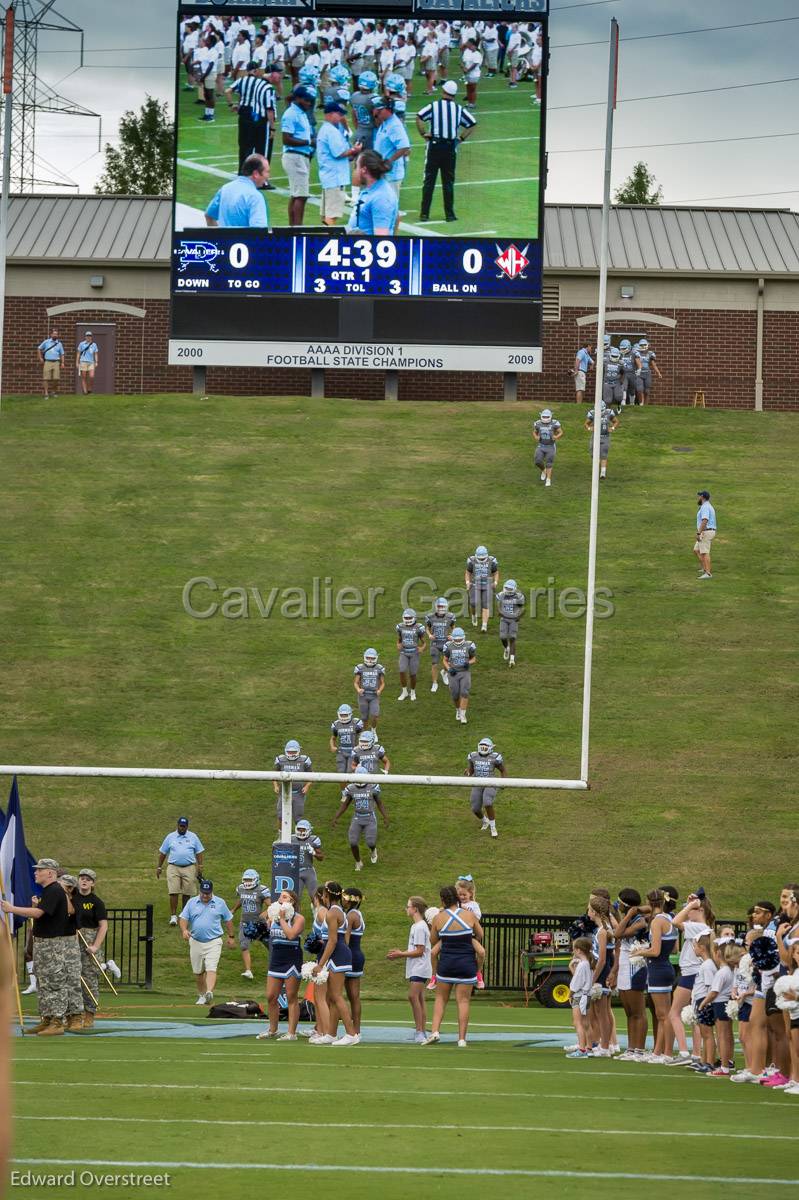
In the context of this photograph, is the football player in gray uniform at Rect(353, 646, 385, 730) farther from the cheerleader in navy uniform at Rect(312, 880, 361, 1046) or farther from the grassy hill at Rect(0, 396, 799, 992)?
the cheerleader in navy uniform at Rect(312, 880, 361, 1046)

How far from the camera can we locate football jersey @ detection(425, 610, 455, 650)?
2480 centimetres

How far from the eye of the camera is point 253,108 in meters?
34.2

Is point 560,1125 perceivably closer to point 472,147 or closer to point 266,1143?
point 266,1143

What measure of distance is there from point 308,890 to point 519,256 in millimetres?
18450

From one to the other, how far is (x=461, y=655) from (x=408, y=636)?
938 mm

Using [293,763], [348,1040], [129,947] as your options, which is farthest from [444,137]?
[348,1040]

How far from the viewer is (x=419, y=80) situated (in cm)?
3422

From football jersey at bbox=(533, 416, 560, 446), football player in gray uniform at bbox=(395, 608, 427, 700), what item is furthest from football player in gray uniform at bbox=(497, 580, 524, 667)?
football jersey at bbox=(533, 416, 560, 446)

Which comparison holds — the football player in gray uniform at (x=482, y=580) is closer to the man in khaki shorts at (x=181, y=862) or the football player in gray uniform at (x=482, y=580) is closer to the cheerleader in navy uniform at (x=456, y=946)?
the man in khaki shorts at (x=181, y=862)

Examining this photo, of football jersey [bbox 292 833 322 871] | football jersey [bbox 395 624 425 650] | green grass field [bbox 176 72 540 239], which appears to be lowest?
football jersey [bbox 292 833 322 871]

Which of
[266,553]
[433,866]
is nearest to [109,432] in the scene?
[266,553]

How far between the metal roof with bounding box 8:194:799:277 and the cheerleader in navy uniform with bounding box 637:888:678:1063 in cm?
3041

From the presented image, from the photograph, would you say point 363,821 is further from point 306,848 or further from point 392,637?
point 392,637

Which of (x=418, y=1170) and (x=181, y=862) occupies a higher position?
(x=418, y=1170)
